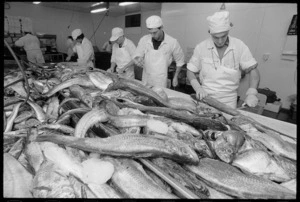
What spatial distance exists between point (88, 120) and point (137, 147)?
56 cm

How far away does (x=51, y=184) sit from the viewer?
3.92 feet

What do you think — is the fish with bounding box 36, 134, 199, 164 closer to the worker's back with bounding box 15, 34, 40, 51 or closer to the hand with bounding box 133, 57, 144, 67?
the hand with bounding box 133, 57, 144, 67

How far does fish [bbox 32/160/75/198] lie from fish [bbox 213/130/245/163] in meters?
1.02

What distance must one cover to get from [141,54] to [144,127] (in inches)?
137

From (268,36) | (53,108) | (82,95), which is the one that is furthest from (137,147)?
(268,36)

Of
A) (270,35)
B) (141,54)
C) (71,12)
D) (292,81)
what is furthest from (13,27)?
(292,81)

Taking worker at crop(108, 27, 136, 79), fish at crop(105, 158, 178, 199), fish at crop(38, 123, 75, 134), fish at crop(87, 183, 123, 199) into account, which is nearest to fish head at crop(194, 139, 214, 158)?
fish at crop(105, 158, 178, 199)

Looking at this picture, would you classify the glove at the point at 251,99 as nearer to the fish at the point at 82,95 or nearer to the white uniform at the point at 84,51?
the fish at the point at 82,95

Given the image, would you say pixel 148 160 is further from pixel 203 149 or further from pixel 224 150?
pixel 224 150

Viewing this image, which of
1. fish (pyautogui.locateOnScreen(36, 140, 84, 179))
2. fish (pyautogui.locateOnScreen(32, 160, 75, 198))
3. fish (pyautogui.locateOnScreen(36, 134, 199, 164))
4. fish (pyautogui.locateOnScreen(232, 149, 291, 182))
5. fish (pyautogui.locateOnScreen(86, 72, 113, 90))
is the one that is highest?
fish (pyautogui.locateOnScreen(86, 72, 113, 90))

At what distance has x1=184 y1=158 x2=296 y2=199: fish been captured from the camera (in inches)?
44.5

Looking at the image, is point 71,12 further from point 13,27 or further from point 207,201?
point 207,201

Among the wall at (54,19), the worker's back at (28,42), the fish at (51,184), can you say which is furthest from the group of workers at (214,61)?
the wall at (54,19)

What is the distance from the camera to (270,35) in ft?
18.6
